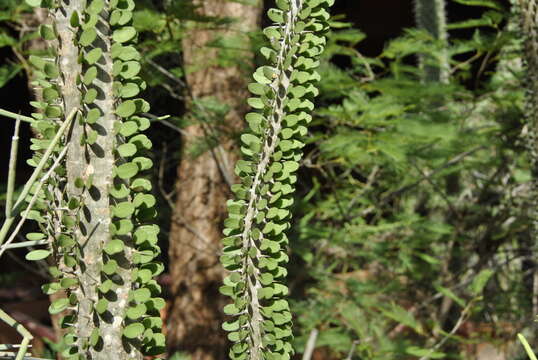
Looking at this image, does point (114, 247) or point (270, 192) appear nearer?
point (114, 247)

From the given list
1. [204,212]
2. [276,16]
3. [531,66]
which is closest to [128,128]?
[276,16]

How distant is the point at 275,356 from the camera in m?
0.75

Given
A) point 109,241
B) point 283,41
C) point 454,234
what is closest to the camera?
point 109,241

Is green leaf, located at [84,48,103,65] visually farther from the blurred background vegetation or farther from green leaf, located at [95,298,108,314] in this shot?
the blurred background vegetation

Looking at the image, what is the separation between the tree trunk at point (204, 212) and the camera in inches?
98.7

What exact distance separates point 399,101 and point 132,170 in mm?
1819

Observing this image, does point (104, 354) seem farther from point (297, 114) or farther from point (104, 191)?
point (297, 114)

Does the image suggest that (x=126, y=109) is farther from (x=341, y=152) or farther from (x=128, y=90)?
(x=341, y=152)

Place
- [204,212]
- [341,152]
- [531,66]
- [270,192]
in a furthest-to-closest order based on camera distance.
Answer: [204,212] → [341,152] → [531,66] → [270,192]

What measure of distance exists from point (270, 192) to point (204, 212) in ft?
6.18

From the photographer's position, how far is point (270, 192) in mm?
758

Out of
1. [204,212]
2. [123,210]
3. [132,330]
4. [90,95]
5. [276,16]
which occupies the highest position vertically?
[276,16]

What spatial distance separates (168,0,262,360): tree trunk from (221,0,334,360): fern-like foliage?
1.66 meters

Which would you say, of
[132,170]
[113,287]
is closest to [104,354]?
[113,287]
